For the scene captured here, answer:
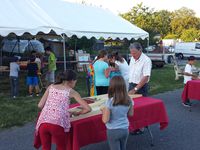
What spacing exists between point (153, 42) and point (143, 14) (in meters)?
4.47

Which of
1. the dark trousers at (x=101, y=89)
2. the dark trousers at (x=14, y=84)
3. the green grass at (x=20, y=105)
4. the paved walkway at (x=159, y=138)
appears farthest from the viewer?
the dark trousers at (x=14, y=84)

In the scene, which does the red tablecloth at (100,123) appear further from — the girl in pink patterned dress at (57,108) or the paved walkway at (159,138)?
the paved walkway at (159,138)

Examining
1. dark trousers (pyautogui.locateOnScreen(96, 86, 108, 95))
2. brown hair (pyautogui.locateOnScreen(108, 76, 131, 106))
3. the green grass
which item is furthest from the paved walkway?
brown hair (pyautogui.locateOnScreen(108, 76, 131, 106))

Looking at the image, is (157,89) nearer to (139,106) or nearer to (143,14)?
(139,106)

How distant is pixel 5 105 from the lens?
30.0 ft

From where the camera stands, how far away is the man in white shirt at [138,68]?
5672mm

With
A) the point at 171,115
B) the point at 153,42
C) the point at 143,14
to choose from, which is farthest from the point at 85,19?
the point at 143,14

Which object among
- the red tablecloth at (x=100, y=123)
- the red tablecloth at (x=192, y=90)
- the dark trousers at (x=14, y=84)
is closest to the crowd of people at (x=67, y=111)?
the red tablecloth at (x=100, y=123)

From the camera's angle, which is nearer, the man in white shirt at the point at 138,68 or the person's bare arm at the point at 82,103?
the person's bare arm at the point at 82,103

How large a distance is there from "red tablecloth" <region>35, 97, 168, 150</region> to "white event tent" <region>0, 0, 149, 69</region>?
18.6 ft

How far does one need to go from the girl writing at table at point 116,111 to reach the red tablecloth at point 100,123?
0.45 metres

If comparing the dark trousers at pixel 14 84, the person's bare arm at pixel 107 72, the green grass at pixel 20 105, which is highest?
the person's bare arm at pixel 107 72

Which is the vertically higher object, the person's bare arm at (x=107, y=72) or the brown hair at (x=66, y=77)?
the brown hair at (x=66, y=77)

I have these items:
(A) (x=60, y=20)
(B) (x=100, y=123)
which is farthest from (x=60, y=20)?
(B) (x=100, y=123)
